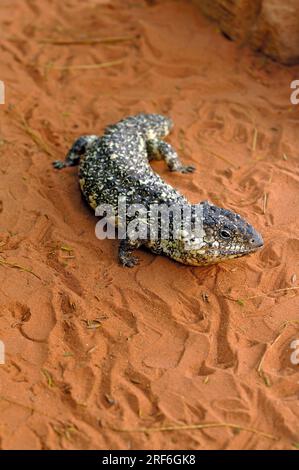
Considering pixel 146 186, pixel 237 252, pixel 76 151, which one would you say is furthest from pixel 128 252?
pixel 76 151

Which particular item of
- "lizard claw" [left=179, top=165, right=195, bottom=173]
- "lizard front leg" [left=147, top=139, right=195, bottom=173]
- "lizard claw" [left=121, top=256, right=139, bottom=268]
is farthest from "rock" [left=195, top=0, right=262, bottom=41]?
"lizard claw" [left=121, top=256, right=139, bottom=268]

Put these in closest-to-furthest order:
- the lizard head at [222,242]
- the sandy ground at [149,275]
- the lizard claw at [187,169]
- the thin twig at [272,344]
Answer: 1. the sandy ground at [149,275]
2. the thin twig at [272,344]
3. the lizard head at [222,242]
4. the lizard claw at [187,169]

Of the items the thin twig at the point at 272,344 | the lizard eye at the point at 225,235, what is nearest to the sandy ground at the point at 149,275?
the thin twig at the point at 272,344

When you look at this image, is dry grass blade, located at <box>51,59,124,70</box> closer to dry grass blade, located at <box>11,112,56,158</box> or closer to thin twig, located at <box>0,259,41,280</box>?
dry grass blade, located at <box>11,112,56,158</box>

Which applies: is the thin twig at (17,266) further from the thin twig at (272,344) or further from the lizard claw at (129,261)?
the thin twig at (272,344)

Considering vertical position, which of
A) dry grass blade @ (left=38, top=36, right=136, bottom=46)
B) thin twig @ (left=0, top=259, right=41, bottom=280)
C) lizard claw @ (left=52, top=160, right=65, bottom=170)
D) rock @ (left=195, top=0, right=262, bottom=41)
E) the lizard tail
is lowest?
thin twig @ (left=0, top=259, right=41, bottom=280)

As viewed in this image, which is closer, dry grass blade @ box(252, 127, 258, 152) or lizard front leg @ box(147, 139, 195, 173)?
lizard front leg @ box(147, 139, 195, 173)

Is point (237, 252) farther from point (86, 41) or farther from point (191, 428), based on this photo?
point (86, 41)
